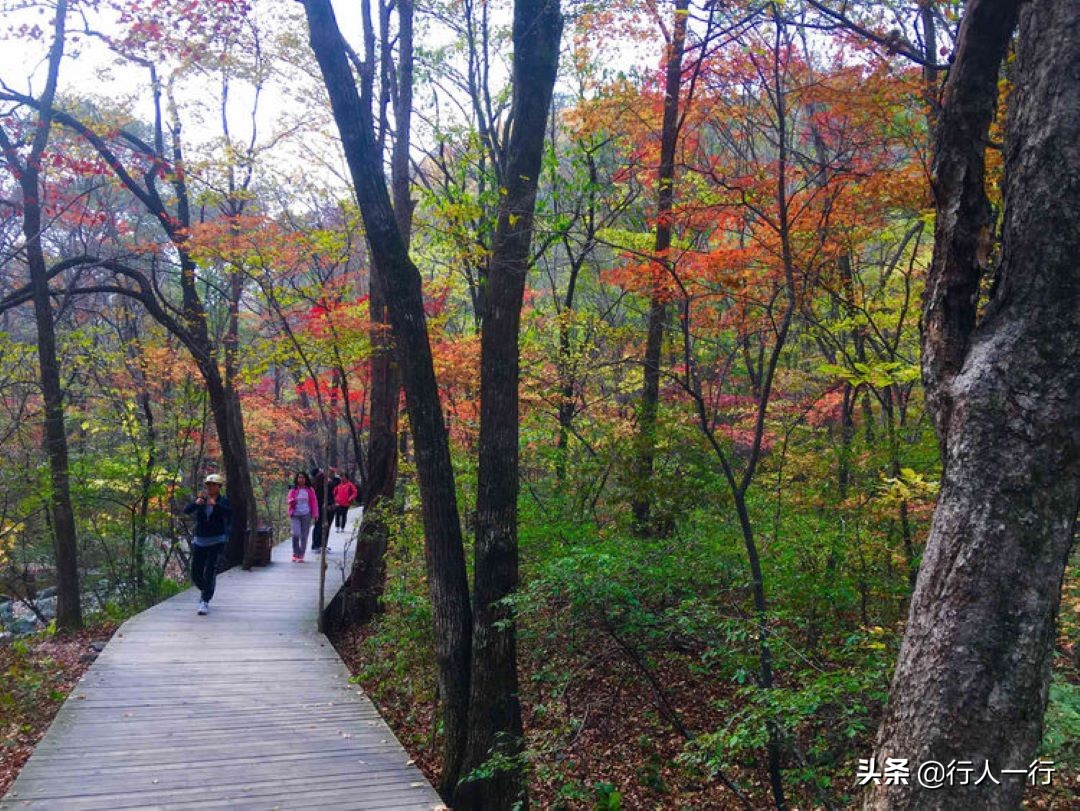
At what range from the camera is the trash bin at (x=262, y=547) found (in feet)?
42.1

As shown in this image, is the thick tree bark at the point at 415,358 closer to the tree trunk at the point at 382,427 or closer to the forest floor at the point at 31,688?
the forest floor at the point at 31,688

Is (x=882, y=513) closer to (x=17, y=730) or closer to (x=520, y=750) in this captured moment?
(x=520, y=750)

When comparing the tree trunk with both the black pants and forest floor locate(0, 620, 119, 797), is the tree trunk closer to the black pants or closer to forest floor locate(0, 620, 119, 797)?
the black pants

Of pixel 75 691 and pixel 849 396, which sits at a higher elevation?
pixel 849 396

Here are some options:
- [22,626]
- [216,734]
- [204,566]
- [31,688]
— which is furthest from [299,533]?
[216,734]

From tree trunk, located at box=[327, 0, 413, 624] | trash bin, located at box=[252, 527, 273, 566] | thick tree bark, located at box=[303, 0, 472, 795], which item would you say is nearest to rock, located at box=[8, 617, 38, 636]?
trash bin, located at box=[252, 527, 273, 566]

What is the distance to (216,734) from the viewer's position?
18.1 feet

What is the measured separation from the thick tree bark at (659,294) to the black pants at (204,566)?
17.2 feet

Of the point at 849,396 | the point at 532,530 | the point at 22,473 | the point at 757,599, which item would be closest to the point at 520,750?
the point at 757,599

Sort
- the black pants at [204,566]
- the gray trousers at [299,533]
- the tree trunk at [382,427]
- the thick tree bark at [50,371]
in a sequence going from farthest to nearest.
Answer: the gray trousers at [299,533]
the thick tree bark at [50,371]
the tree trunk at [382,427]
the black pants at [204,566]

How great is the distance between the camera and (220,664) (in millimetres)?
7227

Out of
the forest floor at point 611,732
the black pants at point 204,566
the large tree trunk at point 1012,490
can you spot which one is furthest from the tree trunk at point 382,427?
the large tree trunk at point 1012,490

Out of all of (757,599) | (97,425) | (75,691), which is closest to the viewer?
(757,599)

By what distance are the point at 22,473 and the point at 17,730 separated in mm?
6548
